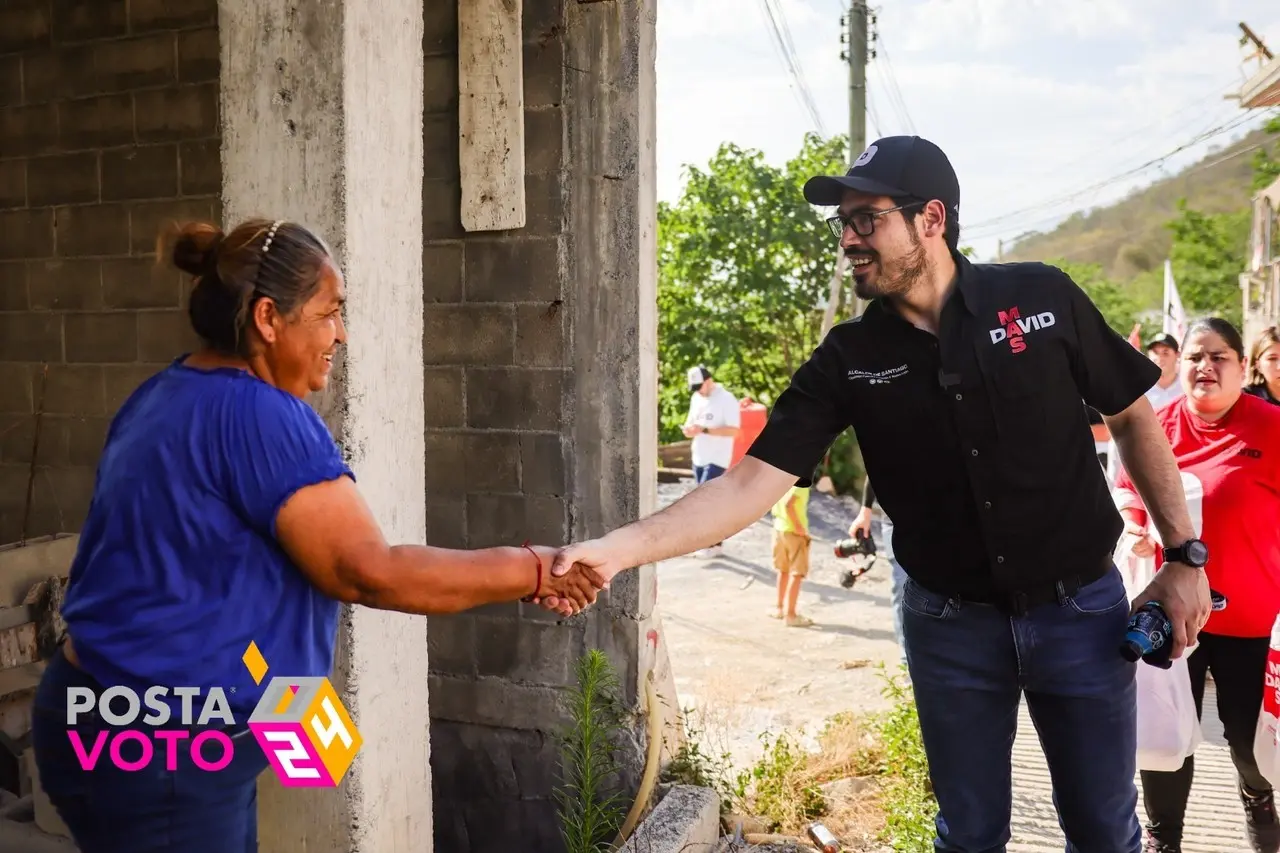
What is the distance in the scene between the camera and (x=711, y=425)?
11398 mm

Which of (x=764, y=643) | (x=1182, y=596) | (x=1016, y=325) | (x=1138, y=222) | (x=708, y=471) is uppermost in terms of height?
(x=1138, y=222)

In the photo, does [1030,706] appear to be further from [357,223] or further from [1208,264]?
[1208,264]

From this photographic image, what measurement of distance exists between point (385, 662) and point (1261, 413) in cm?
318

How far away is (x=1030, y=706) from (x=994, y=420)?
29.0 inches

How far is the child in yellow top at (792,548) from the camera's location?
341 inches

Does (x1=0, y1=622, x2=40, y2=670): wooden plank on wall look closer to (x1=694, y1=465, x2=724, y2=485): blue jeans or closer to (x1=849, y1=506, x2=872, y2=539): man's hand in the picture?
(x1=849, y1=506, x2=872, y2=539): man's hand

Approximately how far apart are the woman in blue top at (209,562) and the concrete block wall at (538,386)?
93.7 inches

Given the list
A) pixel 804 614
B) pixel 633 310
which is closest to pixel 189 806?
pixel 633 310

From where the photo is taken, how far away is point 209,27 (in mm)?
4840

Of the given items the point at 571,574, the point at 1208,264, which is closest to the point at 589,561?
the point at 571,574

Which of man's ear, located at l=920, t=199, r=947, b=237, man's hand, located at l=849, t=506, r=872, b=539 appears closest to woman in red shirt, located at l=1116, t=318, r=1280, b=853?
man's ear, located at l=920, t=199, r=947, b=237

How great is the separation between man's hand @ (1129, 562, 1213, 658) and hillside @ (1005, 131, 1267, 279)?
114419 mm

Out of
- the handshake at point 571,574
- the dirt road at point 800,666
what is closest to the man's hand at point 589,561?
the handshake at point 571,574

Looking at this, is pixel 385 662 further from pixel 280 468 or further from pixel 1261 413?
pixel 1261 413
